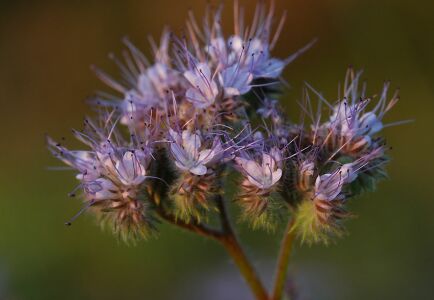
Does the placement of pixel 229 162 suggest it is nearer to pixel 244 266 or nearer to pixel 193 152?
pixel 193 152

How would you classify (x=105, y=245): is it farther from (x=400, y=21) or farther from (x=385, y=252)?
(x=400, y=21)

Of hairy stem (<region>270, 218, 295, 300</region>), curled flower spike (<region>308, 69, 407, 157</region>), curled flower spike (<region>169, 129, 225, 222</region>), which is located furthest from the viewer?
hairy stem (<region>270, 218, 295, 300</region>)

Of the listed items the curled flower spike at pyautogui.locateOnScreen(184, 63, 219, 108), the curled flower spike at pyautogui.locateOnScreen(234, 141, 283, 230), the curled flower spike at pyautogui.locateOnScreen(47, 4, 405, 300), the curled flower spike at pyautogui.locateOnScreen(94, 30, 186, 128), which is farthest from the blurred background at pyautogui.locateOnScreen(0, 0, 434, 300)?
the curled flower spike at pyautogui.locateOnScreen(234, 141, 283, 230)

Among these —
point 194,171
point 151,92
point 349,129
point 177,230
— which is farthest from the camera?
point 177,230

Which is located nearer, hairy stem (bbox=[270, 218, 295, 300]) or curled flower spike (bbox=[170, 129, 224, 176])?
curled flower spike (bbox=[170, 129, 224, 176])

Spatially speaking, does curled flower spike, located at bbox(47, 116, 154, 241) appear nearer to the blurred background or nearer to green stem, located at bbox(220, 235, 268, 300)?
green stem, located at bbox(220, 235, 268, 300)

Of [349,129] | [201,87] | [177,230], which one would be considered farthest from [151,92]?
[177,230]

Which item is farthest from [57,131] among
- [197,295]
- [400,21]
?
[400,21]
